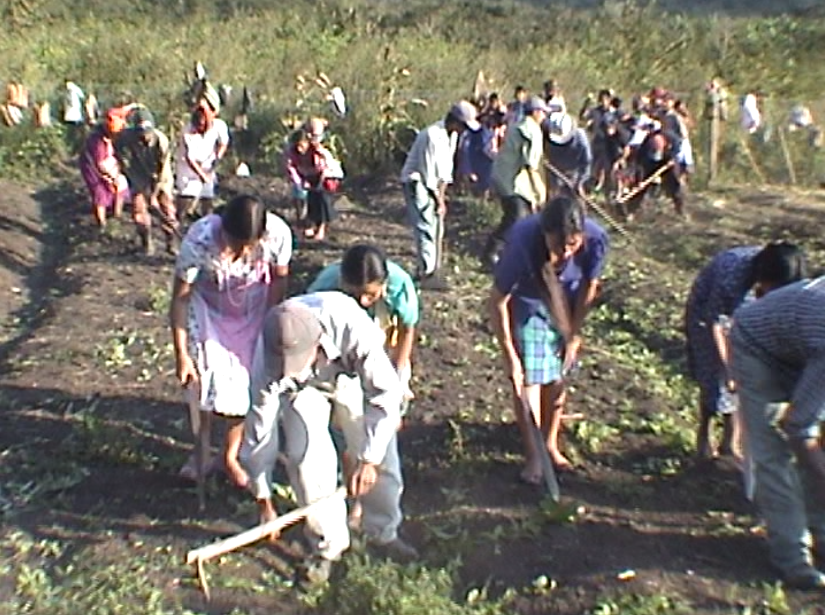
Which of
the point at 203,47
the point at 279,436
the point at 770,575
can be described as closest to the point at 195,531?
the point at 279,436

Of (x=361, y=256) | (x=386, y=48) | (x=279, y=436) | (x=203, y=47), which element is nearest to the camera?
(x=361, y=256)

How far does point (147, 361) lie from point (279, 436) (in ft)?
10.2

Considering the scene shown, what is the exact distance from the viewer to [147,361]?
8.38 meters

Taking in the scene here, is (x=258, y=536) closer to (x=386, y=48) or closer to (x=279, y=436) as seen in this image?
(x=279, y=436)

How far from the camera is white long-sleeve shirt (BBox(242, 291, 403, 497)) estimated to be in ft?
16.0

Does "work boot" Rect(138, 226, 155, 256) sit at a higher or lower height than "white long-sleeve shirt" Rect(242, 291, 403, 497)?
lower

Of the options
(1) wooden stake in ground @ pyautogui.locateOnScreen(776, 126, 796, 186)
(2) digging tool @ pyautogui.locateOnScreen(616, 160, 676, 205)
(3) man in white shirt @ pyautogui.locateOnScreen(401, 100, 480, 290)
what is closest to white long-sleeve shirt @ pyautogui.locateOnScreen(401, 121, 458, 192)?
(3) man in white shirt @ pyautogui.locateOnScreen(401, 100, 480, 290)

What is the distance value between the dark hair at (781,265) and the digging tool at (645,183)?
8.99 m

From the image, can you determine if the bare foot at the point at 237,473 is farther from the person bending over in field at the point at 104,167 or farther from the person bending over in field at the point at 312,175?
the person bending over in field at the point at 104,167

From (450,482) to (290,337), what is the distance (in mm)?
1770

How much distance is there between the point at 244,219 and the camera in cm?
547

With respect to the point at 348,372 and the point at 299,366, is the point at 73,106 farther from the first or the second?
the point at 299,366

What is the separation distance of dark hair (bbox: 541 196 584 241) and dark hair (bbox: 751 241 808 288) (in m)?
0.75

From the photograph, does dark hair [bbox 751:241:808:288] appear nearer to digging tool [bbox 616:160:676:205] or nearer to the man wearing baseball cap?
the man wearing baseball cap
